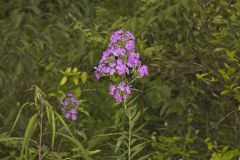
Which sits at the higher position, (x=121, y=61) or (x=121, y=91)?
(x=121, y=61)

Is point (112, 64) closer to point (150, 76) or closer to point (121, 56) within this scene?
point (121, 56)

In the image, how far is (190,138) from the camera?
3.66m

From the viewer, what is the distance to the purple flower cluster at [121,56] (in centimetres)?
286

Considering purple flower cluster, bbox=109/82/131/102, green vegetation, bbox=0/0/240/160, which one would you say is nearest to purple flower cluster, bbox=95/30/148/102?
purple flower cluster, bbox=109/82/131/102

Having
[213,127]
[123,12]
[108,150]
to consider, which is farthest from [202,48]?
[123,12]

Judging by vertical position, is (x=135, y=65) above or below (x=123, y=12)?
below

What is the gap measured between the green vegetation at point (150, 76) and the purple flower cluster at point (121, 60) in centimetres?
38

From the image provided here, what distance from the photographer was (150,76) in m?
3.52

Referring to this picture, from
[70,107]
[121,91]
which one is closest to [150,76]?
[70,107]

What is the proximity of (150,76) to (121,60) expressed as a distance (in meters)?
0.68

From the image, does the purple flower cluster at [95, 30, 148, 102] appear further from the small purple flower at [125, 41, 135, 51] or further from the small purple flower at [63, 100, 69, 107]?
the small purple flower at [63, 100, 69, 107]

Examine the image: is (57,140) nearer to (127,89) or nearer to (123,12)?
(127,89)

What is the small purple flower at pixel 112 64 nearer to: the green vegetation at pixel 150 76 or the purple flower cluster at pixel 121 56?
the purple flower cluster at pixel 121 56

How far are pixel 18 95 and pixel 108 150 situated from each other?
646 mm
